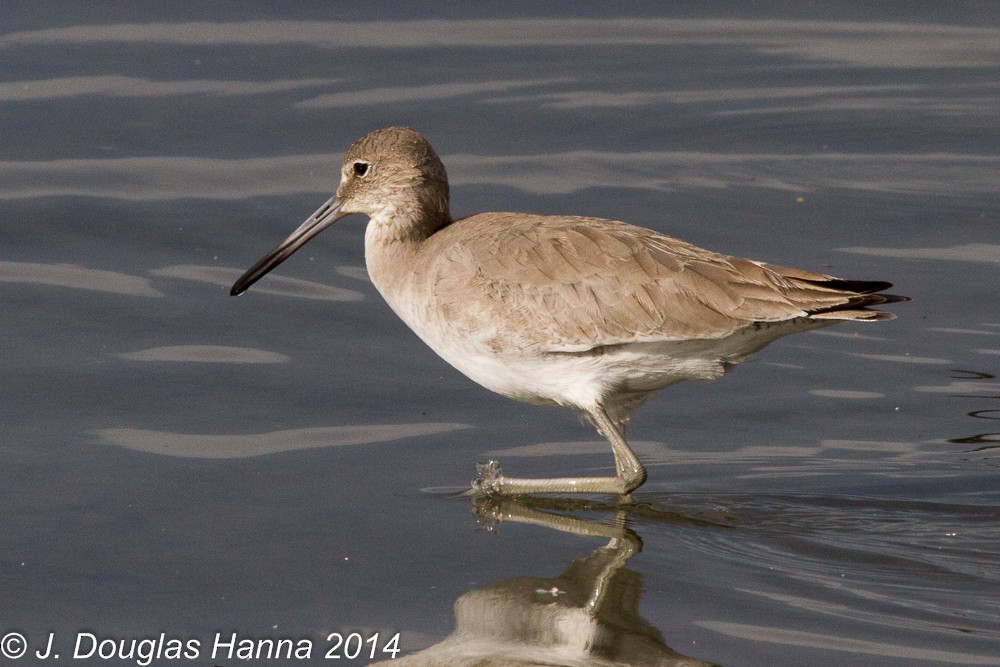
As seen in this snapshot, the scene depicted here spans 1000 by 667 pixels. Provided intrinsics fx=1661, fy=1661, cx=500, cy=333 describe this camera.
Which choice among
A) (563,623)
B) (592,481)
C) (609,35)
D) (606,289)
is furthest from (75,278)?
(609,35)

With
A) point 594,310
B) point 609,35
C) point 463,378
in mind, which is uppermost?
point 609,35

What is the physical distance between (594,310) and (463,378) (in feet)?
6.06

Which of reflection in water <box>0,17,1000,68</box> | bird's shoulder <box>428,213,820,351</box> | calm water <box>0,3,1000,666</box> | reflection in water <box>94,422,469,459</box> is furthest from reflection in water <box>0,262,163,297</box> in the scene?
reflection in water <box>0,17,1000,68</box>

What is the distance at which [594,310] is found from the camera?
22.6 feet

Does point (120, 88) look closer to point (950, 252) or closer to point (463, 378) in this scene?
point (463, 378)

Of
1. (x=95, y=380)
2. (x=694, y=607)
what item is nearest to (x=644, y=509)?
(x=694, y=607)

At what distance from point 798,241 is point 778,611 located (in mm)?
4529

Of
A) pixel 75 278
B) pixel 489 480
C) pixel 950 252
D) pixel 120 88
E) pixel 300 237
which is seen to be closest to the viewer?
pixel 489 480

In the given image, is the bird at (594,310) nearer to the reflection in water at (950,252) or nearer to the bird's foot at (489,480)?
the bird's foot at (489,480)

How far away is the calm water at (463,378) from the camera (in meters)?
6.22

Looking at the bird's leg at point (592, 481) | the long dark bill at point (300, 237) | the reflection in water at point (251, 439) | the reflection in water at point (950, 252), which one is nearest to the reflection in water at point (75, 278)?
the long dark bill at point (300, 237)

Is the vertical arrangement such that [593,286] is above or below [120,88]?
below

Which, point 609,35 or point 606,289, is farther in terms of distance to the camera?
point 609,35

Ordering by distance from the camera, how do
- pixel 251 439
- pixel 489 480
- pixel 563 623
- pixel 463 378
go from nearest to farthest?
1. pixel 563 623
2. pixel 489 480
3. pixel 251 439
4. pixel 463 378
